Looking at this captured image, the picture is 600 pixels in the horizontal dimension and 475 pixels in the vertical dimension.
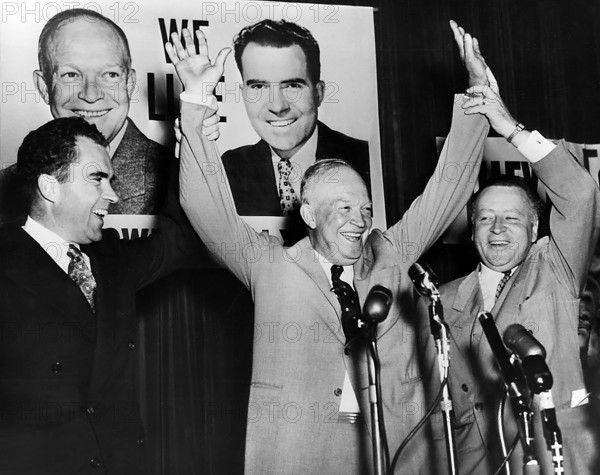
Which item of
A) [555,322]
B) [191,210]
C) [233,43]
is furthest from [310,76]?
[555,322]

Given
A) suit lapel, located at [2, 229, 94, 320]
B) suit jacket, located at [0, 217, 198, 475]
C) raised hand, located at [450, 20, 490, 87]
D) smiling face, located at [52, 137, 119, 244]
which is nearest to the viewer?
suit jacket, located at [0, 217, 198, 475]

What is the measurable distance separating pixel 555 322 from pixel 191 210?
65.5 inches

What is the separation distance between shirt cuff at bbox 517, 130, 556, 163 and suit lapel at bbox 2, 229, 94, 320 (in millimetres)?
2041

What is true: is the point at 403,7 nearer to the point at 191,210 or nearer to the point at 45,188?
the point at 191,210

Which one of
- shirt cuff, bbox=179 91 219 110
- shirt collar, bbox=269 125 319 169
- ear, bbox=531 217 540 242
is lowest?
ear, bbox=531 217 540 242

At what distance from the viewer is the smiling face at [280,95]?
4.27 metres

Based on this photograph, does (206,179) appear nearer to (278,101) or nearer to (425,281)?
(278,101)

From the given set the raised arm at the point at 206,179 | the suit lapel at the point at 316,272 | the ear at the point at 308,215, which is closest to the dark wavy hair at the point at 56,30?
the raised arm at the point at 206,179

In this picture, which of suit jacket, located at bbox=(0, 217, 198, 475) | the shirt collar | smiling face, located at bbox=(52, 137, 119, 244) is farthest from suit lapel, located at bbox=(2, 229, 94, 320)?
the shirt collar

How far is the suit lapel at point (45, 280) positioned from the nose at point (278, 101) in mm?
1297

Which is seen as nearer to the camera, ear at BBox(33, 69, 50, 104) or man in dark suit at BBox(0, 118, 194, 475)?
man in dark suit at BBox(0, 118, 194, 475)

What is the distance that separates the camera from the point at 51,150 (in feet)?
12.7

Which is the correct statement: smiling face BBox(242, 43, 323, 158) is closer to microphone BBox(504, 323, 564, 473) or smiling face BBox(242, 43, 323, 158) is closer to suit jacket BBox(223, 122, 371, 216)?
suit jacket BBox(223, 122, 371, 216)

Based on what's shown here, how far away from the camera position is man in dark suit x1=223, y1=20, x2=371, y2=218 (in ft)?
13.9
